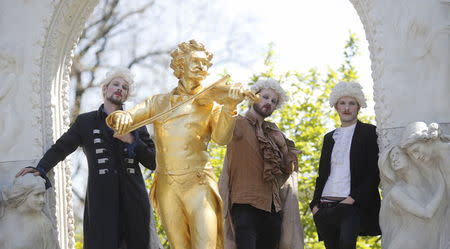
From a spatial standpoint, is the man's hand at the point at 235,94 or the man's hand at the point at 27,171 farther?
the man's hand at the point at 27,171

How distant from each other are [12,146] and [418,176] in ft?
10.4

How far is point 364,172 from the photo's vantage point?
814 cm

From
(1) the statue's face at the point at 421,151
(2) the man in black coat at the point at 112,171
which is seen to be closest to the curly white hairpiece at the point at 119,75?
(2) the man in black coat at the point at 112,171

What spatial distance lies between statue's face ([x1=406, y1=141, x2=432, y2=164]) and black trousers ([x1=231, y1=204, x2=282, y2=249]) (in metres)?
1.11

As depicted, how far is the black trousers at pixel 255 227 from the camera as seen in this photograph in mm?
8055

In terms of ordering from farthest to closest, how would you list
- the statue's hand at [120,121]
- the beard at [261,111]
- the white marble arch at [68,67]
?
1. the beard at [261,111]
2. the white marble arch at [68,67]
3. the statue's hand at [120,121]

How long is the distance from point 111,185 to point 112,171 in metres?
0.10

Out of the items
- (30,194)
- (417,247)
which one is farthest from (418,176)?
(30,194)

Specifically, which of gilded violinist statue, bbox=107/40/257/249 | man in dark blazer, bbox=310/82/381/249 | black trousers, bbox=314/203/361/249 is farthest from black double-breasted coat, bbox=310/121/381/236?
gilded violinist statue, bbox=107/40/257/249

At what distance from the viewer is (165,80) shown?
16.3m

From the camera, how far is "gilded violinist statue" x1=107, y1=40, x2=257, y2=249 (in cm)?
745

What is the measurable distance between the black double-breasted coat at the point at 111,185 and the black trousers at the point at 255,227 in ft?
2.18

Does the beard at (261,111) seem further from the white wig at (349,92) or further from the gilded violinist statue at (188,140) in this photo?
the gilded violinist statue at (188,140)

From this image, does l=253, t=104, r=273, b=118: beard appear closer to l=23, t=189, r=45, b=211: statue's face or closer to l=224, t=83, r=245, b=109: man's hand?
l=224, t=83, r=245, b=109: man's hand
